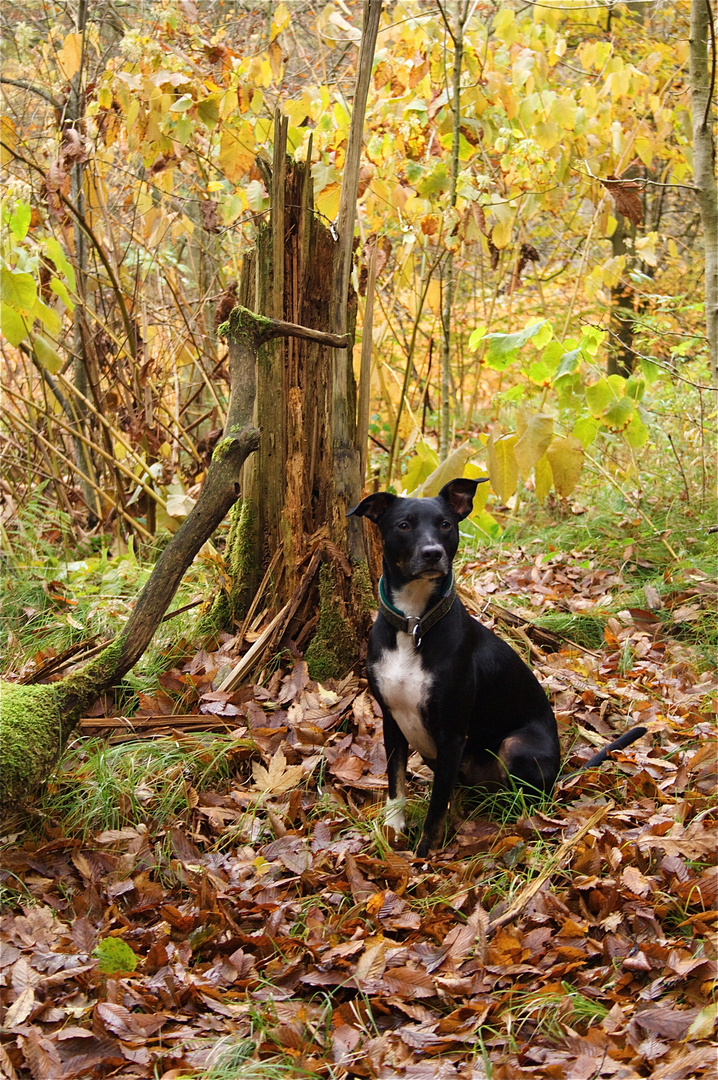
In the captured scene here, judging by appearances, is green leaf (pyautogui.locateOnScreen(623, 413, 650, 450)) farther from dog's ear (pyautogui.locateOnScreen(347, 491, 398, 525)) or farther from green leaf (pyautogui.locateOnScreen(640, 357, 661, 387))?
dog's ear (pyautogui.locateOnScreen(347, 491, 398, 525))

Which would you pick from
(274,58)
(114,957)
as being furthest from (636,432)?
(114,957)

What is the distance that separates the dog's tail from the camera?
3209 mm

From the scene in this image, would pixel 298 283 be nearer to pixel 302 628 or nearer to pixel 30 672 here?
pixel 302 628

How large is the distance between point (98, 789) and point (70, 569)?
250 centimetres

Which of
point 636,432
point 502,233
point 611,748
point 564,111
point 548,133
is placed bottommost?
point 611,748

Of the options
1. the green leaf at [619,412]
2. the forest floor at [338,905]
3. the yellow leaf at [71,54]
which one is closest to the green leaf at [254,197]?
the yellow leaf at [71,54]

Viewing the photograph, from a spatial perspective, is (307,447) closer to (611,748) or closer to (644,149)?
(611,748)

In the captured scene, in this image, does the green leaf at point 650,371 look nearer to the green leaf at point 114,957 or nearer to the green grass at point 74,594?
the green grass at point 74,594

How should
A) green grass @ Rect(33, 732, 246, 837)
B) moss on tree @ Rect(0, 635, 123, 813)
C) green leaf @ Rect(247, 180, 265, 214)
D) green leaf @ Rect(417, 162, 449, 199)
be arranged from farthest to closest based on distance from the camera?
green leaf @ Rect(417, 162, 449, 199) < green leaf @ Rect(247, 180, 265, 214) < green grass @ Rect(33, 732, 246, 837) < moss on tree @ Rect(0, 635, 123, 813)

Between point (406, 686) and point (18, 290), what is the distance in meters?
2.38

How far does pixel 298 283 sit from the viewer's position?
13.1ft

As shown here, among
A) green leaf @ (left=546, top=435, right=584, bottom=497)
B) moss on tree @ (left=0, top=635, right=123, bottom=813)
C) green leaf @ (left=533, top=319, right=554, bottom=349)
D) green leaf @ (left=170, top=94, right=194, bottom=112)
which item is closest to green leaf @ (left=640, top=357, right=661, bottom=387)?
green leaf @ (left=546, top=435, right=584, bottom=497)

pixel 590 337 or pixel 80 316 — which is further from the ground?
pixel 80 316

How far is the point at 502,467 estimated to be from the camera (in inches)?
163
